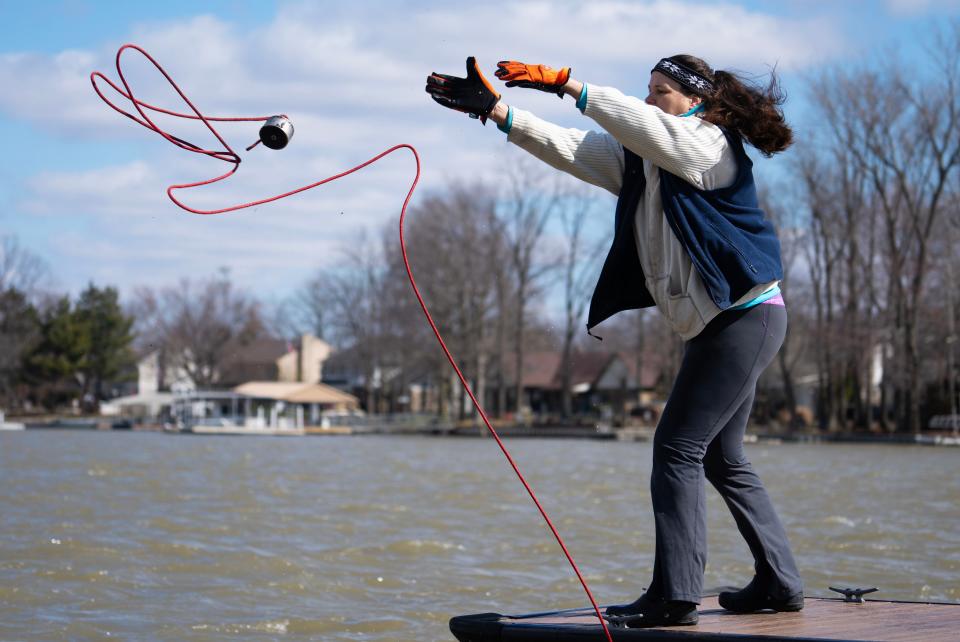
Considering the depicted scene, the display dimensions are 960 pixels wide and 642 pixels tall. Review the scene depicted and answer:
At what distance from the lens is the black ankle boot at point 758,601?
3572 millimetres

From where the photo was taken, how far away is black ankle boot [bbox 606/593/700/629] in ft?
10.7

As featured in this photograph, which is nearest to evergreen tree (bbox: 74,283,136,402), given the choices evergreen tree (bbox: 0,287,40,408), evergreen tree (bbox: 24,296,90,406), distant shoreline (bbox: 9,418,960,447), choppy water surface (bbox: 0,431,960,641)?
evergreen tree (bbox: 24,296,90,406)

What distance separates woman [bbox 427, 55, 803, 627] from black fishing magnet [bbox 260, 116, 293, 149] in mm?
768

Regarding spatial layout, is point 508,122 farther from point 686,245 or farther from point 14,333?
point 14,333

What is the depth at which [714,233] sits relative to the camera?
3256mm

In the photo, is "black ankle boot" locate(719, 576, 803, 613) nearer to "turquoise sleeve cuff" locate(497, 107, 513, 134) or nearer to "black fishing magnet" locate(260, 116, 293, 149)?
"turquoise sleeve cuff" locate(497, 107, 513, 134)

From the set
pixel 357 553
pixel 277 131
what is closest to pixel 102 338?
pixel 357 553

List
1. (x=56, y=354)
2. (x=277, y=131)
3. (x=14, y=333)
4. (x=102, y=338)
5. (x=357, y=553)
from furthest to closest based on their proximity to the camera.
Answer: (x=102, y=338) < (x=56, y=354) < (x=14, y=333) < (x=357, y=553) < (x=277, y=131)

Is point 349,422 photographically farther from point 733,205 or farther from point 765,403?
point 733,205

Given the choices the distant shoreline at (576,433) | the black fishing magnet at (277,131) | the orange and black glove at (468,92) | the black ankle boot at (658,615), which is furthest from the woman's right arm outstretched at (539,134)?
the distant shoreline at (576,433)

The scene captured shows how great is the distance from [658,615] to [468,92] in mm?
1613

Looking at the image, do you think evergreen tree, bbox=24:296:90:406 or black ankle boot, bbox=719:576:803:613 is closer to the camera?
black ankle boot, bbox=719:576:803:613

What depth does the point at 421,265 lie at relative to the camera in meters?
54.9

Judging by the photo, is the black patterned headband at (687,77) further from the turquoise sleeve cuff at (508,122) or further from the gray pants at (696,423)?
the gray pants at (696,423)
